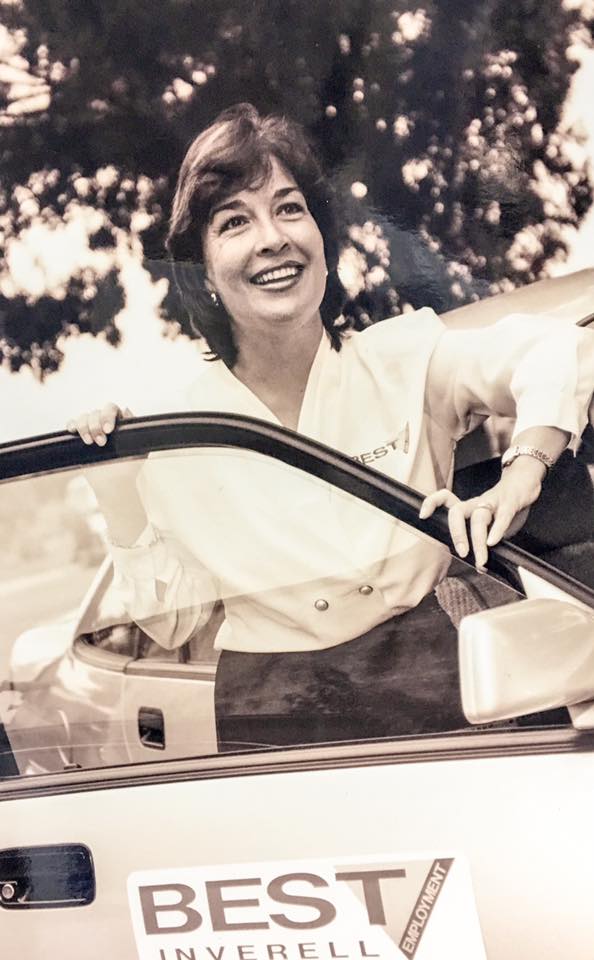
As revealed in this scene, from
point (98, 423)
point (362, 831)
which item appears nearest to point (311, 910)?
point (362, 831)

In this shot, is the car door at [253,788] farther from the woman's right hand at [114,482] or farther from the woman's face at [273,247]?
the woman's face at [273,247]

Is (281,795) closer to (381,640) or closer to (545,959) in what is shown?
(381,640)

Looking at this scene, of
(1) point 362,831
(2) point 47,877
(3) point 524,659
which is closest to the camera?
(3) point 524,659

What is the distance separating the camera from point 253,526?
5.16 feet

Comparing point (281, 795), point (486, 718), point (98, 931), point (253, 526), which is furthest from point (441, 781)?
point (98, 931)

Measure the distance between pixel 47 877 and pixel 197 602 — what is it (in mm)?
529

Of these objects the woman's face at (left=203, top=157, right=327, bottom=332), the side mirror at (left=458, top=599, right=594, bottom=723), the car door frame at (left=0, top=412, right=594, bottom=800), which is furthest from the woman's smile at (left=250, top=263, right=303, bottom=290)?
the side mirror at (left=458, top=599, right=594, bottom=723)

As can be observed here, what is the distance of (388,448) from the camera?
1.56 m

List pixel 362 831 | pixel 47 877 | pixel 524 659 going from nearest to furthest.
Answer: pixel 524 659, pixel 362 831, pixel 47 877

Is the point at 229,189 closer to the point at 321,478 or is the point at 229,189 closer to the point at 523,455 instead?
the point at 321,478

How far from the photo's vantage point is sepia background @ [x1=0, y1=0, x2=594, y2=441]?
153 cm

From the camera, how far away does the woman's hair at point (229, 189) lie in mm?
1555

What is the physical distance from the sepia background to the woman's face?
0.20ft

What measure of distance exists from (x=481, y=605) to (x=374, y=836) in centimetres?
40
